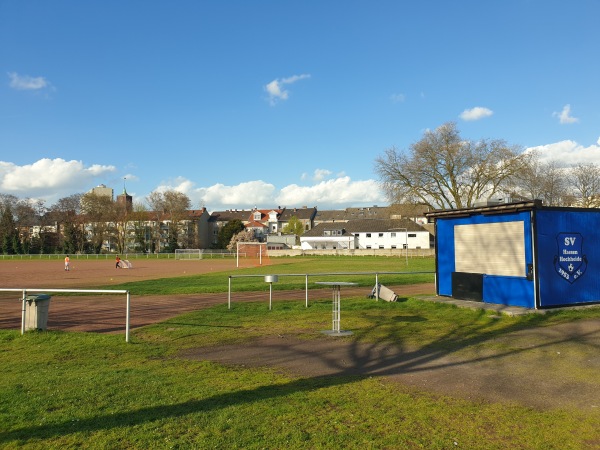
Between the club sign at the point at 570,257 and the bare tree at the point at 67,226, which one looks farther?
the bare tree at the point at 67,226

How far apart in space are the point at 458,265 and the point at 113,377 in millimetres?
12836

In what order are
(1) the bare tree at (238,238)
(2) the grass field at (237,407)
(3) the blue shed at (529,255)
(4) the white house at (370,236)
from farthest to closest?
(1) the bare tree at (238,238), (4) the white house at (370,236), (3) the blue shed at (529,255), (2) the grass field at (237,407)

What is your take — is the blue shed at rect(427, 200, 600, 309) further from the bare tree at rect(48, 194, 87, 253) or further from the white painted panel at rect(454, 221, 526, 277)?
the bare tree at rect(48, 194, 87, 253)

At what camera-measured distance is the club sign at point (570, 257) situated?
14688 millimetres

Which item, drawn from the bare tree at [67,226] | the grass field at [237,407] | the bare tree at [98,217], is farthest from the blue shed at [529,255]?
the bare tree at [67,226]

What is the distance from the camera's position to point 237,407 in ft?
19.2

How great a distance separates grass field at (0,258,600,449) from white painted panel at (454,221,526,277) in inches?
200

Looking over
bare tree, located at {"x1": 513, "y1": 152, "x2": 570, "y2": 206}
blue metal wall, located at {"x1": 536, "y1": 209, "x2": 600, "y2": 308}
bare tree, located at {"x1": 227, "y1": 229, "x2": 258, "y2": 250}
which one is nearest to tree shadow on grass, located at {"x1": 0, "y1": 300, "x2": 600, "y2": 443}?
blue metal wall, located at {"x1": 536, "y1": 209, "x2": 600, "y2": 308}

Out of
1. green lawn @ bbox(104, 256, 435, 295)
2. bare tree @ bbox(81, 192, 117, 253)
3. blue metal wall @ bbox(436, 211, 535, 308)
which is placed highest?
bare tree @ bbox(81, 192, 117, 253)

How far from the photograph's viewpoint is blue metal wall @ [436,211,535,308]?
14406 mm

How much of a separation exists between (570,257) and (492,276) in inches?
92.0

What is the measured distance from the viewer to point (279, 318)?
13734mm

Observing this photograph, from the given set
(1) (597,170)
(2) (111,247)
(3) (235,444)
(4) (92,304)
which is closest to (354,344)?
(3) (235,444)

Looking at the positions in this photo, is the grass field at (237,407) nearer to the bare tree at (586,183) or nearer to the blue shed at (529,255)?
the blue shed at (529,255)
